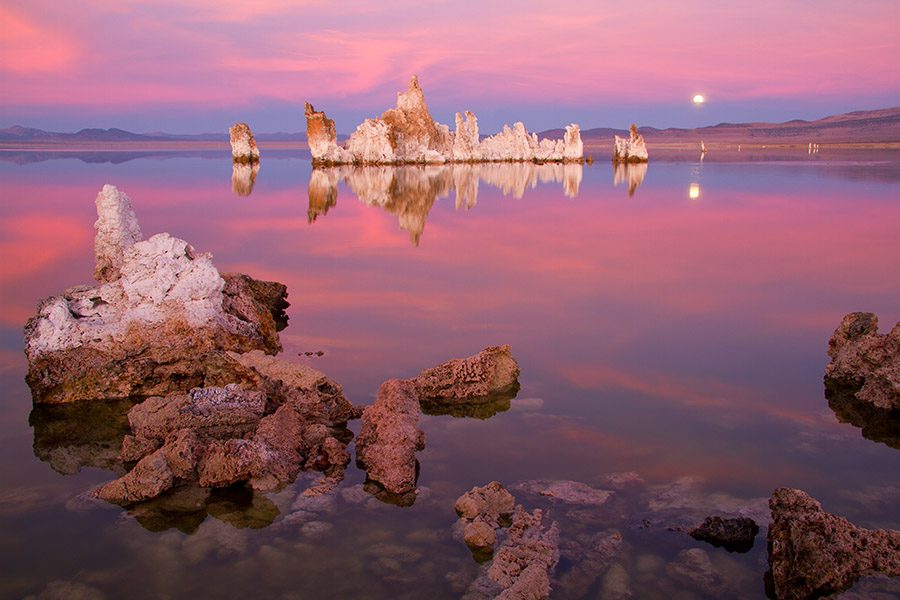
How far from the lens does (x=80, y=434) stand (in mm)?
6746

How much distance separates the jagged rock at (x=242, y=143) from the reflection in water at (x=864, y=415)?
204ft

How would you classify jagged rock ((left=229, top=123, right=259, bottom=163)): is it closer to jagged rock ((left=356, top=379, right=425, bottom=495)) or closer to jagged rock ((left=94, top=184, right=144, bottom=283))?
jagged rock ((left=94, top=184, right=144, bottom=283))

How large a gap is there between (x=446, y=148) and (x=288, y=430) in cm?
6763

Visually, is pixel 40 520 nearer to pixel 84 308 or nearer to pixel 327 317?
pixel 84 308

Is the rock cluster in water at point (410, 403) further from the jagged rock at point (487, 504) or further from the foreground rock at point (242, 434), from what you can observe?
the jagged rock at point (487, 504)

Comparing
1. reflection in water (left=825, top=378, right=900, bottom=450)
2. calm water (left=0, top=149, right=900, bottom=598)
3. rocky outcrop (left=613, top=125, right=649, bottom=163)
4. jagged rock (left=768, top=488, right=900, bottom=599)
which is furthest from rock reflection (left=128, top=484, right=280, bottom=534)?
rocky outcrop (left=613, top=125, right=649, bottom=163)

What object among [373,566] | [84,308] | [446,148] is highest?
[446,148]

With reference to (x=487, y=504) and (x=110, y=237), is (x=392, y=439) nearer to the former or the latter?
(x=487, y=504)

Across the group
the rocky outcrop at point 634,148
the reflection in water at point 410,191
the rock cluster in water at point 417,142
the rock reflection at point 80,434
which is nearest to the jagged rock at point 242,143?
the rock cluster in water at point 417,142

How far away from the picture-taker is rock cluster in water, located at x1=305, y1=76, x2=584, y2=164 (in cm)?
6078

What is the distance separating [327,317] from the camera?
35.8ft

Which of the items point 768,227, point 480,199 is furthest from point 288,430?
point 480,199

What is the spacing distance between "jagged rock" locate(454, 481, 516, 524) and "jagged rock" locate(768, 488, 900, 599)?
1719mm

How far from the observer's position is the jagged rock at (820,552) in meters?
4.24
